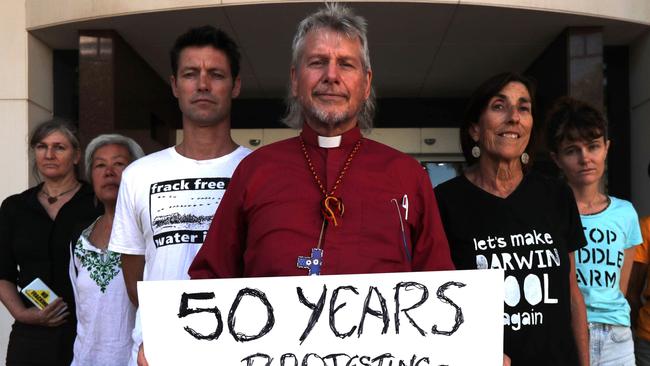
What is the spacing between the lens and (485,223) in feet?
9.17

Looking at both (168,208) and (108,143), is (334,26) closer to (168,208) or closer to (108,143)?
(168,208)

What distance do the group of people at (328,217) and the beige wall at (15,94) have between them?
9.37ft

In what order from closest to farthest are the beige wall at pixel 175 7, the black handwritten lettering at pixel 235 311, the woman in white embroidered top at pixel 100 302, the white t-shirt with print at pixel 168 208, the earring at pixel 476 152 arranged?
1. the black handwritten lettering at pixel 235 311
2. the white t-shirt with print at pixel 168 208
3. the earring at pixel 476 152
4. the woman in white embroidered top at pixel 100 302
5. the beige wall at pixel 175 7

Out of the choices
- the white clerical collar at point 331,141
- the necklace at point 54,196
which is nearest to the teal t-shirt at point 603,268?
the white clerical collar at point 331,141

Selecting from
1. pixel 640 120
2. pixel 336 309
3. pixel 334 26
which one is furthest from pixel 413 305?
pixel 640 120

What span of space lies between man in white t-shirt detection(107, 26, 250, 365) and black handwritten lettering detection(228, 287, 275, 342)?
21.9 inches

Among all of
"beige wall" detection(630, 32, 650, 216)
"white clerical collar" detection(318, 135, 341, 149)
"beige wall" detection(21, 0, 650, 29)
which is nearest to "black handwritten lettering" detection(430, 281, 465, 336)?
"white clerical collar" detection(318, 135, 341, 149)

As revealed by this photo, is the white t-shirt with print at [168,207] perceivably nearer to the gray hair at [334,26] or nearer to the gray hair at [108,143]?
the gray hair at [334,26]

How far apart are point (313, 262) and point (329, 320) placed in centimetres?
17

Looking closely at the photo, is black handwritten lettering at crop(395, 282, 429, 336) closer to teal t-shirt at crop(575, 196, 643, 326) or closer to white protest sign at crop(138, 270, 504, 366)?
white protest sign at crop(138, 270, 504, 366)

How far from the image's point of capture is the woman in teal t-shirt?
3.26 m

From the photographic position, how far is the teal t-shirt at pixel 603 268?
10.7 ft

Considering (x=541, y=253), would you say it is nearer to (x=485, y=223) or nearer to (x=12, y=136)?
(x=485, y=223)

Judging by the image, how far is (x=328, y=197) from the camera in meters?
2.25
